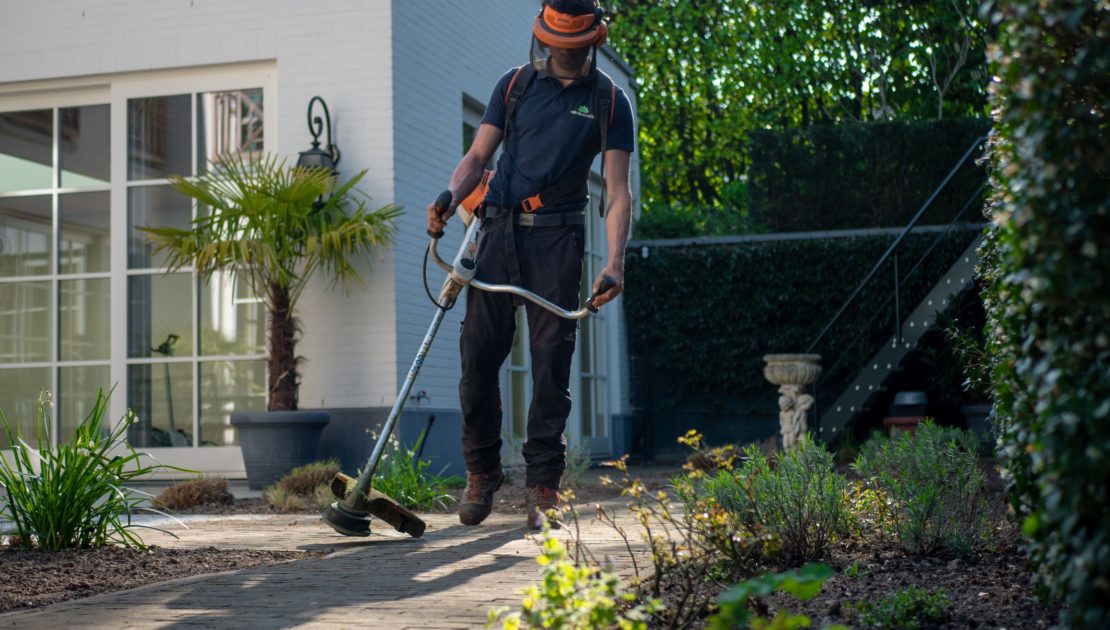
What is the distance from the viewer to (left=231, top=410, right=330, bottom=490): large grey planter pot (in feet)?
23.5

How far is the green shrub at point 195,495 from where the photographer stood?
253 inches

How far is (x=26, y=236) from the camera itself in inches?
341

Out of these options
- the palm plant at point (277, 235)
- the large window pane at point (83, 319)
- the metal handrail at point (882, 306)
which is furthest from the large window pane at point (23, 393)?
the metal handrail at point (882, 306)

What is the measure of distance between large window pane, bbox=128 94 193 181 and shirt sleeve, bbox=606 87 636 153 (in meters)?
4.61

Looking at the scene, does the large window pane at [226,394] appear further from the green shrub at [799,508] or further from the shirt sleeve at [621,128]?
the green shrub at [799,508]

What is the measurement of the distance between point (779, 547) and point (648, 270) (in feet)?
32.6

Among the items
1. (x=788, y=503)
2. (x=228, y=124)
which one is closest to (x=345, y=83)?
(x=228, y=124)

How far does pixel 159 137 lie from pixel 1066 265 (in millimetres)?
7599

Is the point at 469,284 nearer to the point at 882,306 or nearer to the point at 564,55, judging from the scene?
the point at 564,55

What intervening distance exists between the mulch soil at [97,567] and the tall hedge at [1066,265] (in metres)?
2.45

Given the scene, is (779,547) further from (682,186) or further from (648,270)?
(682,186)

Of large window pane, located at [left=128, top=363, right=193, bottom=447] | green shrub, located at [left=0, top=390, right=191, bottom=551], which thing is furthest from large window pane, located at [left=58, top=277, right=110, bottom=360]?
green shrub, located at [left=0, top=390, right=191, bottom=551]

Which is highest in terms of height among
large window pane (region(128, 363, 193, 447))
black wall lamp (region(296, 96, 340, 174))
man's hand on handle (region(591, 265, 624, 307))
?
black wall lamp (region(296, 96, 340, 174))

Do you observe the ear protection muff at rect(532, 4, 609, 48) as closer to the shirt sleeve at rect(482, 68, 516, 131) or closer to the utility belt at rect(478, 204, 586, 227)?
the shirt sleeve at rect(482, 68, 516, 131)
